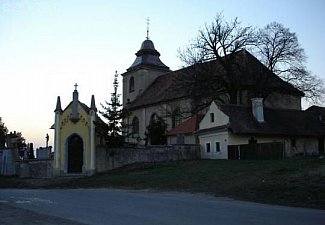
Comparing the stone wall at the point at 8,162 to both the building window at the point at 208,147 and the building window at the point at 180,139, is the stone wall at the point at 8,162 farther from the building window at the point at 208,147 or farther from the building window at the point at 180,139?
the building window at the point at 208,147

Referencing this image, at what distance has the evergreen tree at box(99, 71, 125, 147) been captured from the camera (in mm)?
43781

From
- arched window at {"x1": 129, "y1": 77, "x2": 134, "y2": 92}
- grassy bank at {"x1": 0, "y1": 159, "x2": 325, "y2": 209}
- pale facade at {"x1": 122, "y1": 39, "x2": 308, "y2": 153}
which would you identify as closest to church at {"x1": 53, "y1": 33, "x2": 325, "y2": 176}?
pale facade at {"x1": 122, "y1": 39, "x2": 308, "y2": 153}

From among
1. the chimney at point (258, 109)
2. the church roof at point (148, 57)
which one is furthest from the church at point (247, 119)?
the church roof at point (148, 57)

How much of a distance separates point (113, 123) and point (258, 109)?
48.6 ft

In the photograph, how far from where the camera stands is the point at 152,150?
4388 cm

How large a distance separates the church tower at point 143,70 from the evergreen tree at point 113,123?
3261 centimetres

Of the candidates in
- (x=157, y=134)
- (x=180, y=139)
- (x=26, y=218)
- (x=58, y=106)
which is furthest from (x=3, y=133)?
(x=26, y=218)

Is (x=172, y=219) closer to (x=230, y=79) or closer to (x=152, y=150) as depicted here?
(x=152, y=150)

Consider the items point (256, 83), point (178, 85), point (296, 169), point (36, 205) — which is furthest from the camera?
point (178, 85)

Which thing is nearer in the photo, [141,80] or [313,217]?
[313,217]

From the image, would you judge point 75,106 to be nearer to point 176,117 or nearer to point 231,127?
point 231,127

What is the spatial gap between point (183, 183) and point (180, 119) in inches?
1361

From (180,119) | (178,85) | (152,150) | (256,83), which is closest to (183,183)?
(152,150)

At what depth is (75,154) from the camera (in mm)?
45375
